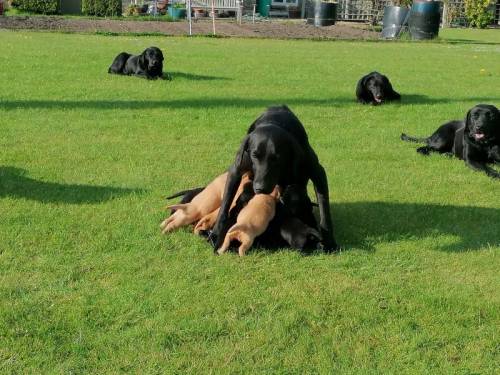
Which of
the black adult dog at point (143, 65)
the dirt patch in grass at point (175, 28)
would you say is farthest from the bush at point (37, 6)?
the black adult dog at point (143, 65)

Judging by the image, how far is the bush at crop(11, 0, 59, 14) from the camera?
3616 cm

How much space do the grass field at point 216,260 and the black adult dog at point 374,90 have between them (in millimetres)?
746

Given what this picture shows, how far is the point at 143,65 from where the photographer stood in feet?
45.1

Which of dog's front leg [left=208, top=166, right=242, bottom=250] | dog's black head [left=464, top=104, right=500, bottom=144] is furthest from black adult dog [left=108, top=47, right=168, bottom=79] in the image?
dog's front leg [left=208, top=166, right=242, bottom=250]

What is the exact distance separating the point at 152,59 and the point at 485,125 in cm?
753

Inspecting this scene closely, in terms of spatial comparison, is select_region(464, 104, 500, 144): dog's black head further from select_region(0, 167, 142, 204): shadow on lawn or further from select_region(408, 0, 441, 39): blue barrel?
select_region(408, 0, 441, 39): blue barrel

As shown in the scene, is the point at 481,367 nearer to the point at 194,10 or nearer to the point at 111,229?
the point at 111,229

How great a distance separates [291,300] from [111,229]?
1822 mm

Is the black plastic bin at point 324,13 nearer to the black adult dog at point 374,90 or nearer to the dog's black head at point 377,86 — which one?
the black adult dog at point 374,90

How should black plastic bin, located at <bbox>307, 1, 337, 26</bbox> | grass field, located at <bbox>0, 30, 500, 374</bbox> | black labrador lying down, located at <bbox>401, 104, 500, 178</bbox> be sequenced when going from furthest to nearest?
black plastic bin, located at <bbox>307, 1, 337, 26</bbox>, black labrador lying down, located at <bbox>401, 104, 500, 178</bbox>, grass field, located at <bbox>0, 30, 500, 374</bbox>

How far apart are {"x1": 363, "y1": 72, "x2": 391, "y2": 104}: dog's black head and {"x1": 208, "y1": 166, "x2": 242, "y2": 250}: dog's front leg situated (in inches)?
281

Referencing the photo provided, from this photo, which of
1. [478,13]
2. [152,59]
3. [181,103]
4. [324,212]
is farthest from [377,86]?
[478,13]

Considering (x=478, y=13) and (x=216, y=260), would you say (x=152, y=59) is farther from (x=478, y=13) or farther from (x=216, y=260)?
(x=478, y=13)

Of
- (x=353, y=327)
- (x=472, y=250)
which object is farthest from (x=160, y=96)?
(x=353, y=327)
